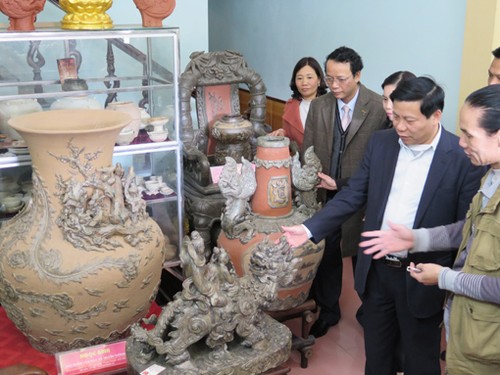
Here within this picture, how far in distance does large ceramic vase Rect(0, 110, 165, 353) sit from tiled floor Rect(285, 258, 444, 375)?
2.96 ft

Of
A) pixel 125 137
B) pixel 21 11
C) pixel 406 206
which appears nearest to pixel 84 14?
pixel 21 11

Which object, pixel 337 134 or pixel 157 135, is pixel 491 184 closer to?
pixel 337 134

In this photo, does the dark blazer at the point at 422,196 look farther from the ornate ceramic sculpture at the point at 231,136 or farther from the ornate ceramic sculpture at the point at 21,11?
the ornate ceramic sculpture at the point at 21,11

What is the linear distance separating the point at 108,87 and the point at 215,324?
1742 mm

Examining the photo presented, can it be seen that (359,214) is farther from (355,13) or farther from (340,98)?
(355,13)

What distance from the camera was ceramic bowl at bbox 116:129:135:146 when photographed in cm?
327

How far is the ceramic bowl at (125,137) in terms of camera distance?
327 cm

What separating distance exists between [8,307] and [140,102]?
1.40 meters

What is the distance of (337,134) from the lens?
323 centimetres

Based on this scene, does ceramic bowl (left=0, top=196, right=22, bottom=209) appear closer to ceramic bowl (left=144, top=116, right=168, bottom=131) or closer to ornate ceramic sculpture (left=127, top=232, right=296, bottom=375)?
ceramic bowl (left=144, top=116, right=168, bottom=131)

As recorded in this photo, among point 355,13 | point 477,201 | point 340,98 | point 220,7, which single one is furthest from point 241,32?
point 477,201

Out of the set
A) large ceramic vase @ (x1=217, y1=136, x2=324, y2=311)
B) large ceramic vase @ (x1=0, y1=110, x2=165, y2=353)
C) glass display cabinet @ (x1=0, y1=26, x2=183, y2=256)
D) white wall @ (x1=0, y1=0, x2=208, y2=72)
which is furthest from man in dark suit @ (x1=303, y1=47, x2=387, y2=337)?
white wall @ (x1=0, y1=0, x2=208, y2=72)

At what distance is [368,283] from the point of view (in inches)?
96.0

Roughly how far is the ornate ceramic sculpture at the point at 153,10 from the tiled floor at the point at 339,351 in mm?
1747
